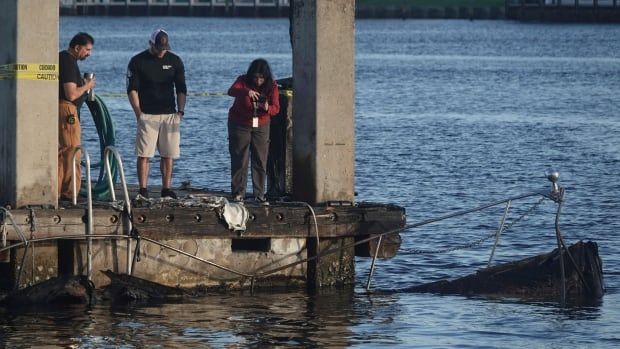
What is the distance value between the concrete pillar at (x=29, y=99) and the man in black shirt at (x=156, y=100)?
1312 mm

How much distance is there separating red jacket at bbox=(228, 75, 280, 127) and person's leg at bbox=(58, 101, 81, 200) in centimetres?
165

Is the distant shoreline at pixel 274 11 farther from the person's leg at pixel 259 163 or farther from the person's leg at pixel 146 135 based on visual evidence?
the person's leg at pixel 146 135

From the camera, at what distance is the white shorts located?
15852 mm

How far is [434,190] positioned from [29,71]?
531 inches

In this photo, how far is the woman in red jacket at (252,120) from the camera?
15984mm

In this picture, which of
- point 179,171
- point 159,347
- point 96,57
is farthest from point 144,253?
point 96,57

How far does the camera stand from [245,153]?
1616 cm

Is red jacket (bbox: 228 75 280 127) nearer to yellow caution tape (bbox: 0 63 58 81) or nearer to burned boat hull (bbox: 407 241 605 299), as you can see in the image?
yellow caution tape (bbox: 0 63 58 81)

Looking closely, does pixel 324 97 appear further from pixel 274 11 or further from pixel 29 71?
pixel 274 11

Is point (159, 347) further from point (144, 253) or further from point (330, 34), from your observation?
point (330, 34)

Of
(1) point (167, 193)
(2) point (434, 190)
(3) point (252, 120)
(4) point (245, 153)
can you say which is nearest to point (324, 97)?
(3) point (252, 120)

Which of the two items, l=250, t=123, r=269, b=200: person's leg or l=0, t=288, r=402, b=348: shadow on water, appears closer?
l=0, t=288, r=402, b=348: shadow on water

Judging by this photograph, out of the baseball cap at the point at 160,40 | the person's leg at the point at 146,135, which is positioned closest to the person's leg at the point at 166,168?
the person's leg at the point at 146,135

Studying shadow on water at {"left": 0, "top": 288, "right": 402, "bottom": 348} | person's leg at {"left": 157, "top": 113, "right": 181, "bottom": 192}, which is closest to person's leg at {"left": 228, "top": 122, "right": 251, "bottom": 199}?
person's leg at {"left": 157, "top": 113, "right": 181, "bottom": 192}
